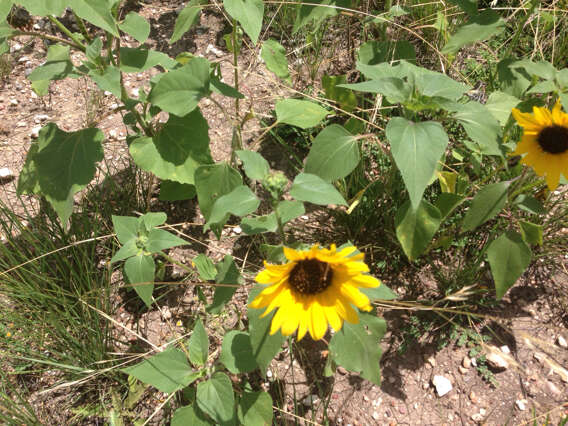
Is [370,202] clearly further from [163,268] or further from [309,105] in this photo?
[163,268]

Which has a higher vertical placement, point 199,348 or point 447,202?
point 447,202

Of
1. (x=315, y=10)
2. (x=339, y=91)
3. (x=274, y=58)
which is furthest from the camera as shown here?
(x=339, y=91)

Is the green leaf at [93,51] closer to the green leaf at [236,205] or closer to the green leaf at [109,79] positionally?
the green leaf at [109,79]

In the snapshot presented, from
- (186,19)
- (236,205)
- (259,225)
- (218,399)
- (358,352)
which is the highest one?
(186,19)

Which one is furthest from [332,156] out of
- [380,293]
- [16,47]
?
[16,47]

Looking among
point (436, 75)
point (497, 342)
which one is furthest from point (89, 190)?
point (497, 342)

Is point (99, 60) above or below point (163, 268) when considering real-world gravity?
above

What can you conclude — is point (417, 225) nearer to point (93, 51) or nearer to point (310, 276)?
→ point (310, 276)

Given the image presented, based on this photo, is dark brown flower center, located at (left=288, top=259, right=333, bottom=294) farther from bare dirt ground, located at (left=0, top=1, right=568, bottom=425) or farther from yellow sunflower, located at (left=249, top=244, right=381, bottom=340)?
bare dirt ground, located at (left=0, top=1, right=568, bottom=425)
